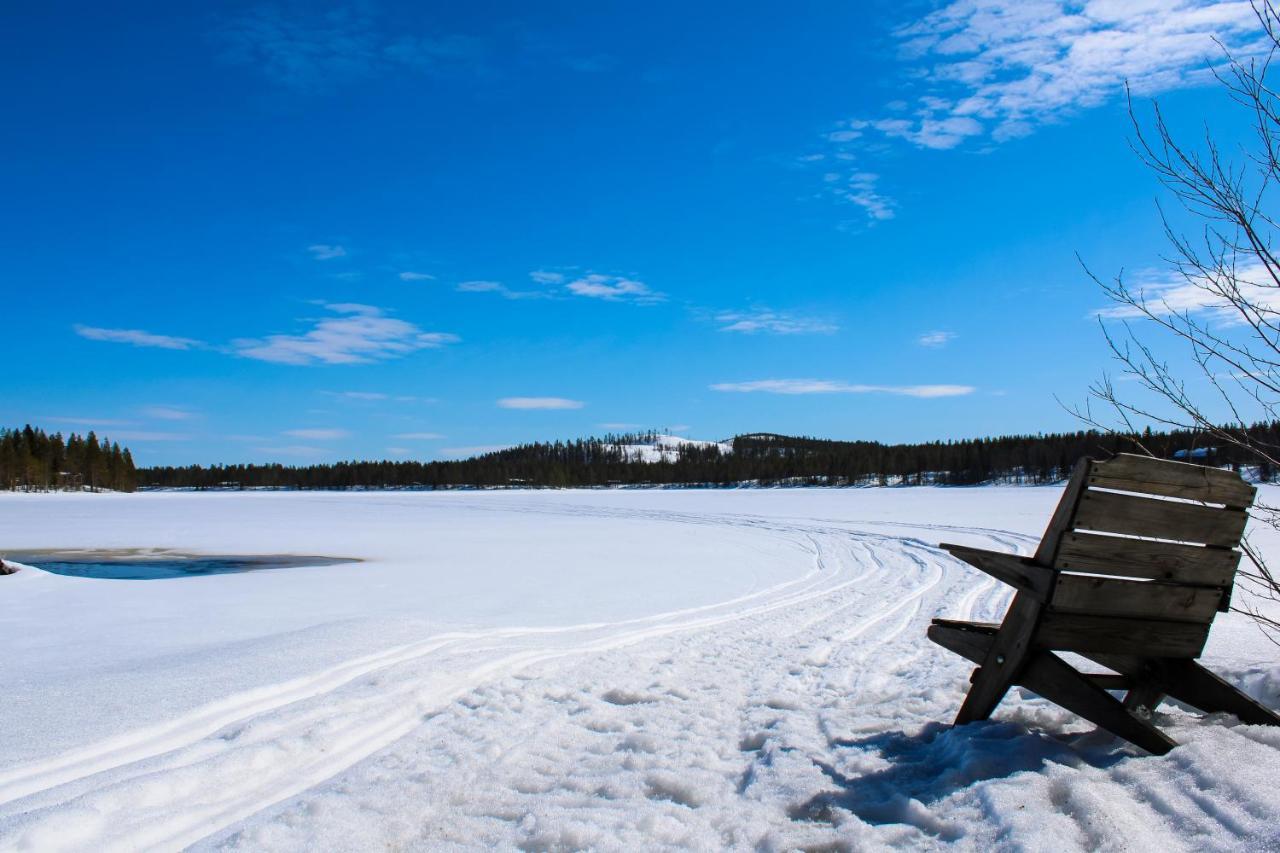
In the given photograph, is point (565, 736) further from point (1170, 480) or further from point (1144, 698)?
point (1170, 480)

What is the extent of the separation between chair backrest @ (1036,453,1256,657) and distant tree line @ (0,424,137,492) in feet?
370

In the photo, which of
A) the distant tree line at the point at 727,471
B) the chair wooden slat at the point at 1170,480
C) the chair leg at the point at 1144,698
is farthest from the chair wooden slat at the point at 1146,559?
the distant tree line at the point at 727,471

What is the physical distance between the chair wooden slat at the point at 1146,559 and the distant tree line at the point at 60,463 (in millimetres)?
112944

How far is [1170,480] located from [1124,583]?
492 millimetres

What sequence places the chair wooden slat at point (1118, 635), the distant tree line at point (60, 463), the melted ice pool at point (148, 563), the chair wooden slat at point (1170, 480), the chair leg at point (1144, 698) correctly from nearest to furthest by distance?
the chair wooden slat at point (1170, 480) < the chair wooden slat at point (1118, 635) < the chair leg at point (1144, 698) < the melted ice pool at point (148, 563) < the distant tree line at point (60, 463)

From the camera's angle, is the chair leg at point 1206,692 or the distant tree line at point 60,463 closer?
the chair leg at point 1206,692

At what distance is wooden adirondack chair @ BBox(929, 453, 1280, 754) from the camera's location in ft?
11.0

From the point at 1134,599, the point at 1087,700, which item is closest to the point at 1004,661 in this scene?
the point at 1087,700

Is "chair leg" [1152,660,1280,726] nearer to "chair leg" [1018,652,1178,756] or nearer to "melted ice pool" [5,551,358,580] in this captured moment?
"chair leg" [1018,652,1178,756]

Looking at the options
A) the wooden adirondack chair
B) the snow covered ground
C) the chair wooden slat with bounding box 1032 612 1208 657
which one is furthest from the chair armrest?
the snow covered ground

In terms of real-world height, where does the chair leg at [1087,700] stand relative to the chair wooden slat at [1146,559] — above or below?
below

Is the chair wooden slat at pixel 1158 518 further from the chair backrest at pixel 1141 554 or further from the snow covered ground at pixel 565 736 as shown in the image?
the snow covered ground at pixel 565 736

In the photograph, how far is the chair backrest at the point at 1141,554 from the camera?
334cm

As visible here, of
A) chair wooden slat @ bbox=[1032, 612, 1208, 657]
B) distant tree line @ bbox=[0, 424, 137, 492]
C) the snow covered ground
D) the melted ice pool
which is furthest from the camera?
distant tree line @ bbox=[0, 424, 137, 492]
